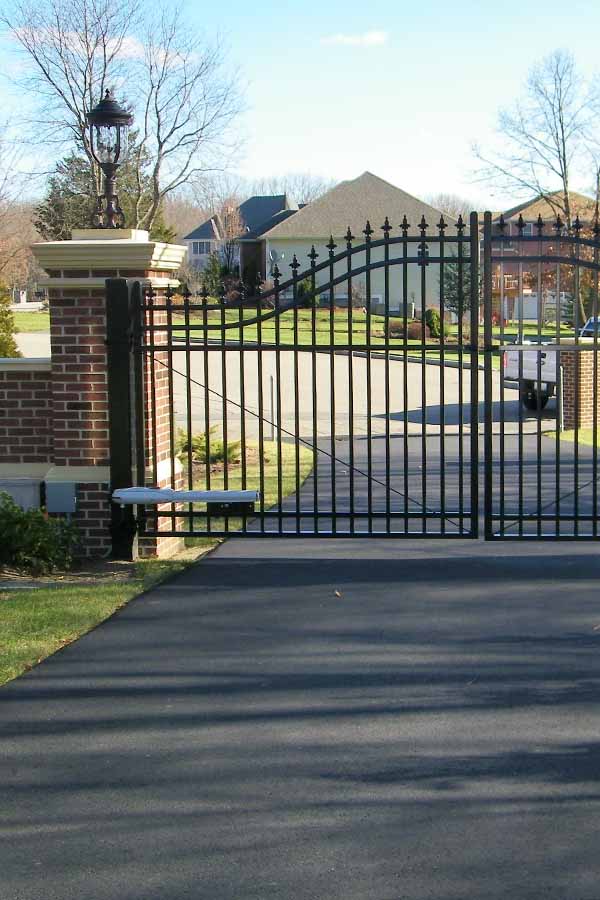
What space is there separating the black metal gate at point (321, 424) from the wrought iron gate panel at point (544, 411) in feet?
0.95

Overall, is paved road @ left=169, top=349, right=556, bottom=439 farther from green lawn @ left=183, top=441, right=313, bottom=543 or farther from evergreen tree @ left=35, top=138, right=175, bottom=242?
evergreen tree @ left=35, top=138, right=175, bottom=242

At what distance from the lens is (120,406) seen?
8.34 meters

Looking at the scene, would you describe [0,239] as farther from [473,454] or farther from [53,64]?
[473,454]

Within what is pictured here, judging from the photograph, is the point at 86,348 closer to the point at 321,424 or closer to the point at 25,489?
the point at 25,489

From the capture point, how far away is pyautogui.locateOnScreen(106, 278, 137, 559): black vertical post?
8227 mm

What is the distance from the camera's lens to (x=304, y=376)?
33.0 metres

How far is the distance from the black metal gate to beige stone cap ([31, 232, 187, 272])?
0.32m

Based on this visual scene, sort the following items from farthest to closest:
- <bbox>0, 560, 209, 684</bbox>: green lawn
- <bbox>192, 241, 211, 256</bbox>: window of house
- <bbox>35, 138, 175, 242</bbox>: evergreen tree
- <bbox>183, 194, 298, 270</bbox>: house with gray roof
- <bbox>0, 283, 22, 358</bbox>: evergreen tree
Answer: <bbox>192, 241, 211, 256</bbox>: window of house
<bbox>183, 194, 298, 270</bbox>: house with gray roof
<bbox>35, 138, 175, 242</bbox>: evergreen tree
<bbox>0, 283, 22, 358</bbox>: evergreen tree
<bbox>0, 560, 209, 684</bbox>: green lawn

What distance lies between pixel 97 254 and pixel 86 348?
70 cm

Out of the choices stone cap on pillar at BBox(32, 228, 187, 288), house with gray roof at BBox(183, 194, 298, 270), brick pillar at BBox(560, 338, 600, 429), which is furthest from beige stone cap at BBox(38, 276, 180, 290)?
house with gray roof at BBox(183, 194, 298, 270)

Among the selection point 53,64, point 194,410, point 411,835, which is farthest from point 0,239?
point 411,835

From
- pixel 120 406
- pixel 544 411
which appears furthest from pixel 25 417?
pixel 544 411

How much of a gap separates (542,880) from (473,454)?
478cm

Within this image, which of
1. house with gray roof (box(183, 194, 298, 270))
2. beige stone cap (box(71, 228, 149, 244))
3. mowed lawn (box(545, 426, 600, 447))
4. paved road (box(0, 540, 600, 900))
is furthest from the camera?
house with gray roof (box(183, 194, 298, 270))
